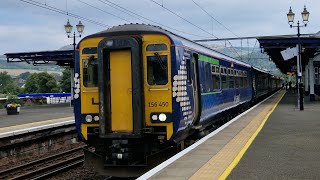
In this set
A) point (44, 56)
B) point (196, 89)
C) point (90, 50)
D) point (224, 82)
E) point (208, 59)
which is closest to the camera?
point (90, 50)

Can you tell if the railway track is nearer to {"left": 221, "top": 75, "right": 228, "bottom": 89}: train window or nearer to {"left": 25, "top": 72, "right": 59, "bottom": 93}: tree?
{"left": 221, "top": 75, "right": 228, "bottom": 89}: train window

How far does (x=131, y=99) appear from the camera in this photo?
9789 mm

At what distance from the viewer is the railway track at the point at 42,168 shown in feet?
41.5

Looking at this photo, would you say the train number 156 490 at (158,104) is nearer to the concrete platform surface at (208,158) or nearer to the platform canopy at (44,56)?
the concrete platform surface at (208,158)

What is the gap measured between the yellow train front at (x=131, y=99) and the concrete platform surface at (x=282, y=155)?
83.1 inches

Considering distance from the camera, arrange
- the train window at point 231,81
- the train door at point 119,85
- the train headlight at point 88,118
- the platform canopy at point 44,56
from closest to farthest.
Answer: the train door at point 119,85, the train headlight at point 88,118, the train window at point 231,81, the platform canopy at point 44,56

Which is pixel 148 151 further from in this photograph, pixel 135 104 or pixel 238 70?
pixel 238 70

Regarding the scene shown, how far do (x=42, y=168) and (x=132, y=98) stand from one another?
5.26 m

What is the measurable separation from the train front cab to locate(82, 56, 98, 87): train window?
357 millimetres

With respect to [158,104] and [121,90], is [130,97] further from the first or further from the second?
[158,104]

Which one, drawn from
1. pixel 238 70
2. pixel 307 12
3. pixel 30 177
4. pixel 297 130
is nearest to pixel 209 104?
pixel 297 130

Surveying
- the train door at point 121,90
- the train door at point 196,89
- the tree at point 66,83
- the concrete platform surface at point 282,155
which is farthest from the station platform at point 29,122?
the tree at point 66,83

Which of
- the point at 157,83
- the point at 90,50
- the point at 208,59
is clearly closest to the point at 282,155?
the point at 157,83

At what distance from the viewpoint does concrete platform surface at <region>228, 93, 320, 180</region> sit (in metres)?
8.12
